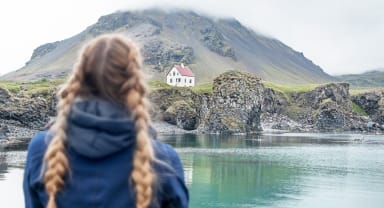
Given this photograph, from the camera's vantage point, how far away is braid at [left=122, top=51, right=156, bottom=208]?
13.1 ft

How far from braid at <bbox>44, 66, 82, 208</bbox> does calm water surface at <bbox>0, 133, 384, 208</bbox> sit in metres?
43.7

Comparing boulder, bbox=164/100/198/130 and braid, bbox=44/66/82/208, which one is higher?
boulder, bbox=164/100/198/130

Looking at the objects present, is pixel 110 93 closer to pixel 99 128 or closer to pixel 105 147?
pixel 99 128

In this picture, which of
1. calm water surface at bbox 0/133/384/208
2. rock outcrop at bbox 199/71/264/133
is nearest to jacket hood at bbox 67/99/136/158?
calm water surface at bbox 0/133/384/208

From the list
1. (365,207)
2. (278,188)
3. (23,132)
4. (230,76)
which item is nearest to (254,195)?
(278,188)

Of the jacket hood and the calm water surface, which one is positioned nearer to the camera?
the jacket hood

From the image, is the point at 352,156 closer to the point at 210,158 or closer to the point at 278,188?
the point at 210,158

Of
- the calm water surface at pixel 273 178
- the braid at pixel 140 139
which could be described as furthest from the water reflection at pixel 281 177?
the braid at pixel 140 139

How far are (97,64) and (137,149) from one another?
689 millimetres

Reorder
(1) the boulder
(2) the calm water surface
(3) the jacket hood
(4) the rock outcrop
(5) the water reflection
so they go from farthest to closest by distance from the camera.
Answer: (1) the boulder, (4) the rock outcrop, (5) the water reflection, (2) the calm water surface, (3) the jacket hood

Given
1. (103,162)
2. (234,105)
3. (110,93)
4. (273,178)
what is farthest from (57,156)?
(234,105)

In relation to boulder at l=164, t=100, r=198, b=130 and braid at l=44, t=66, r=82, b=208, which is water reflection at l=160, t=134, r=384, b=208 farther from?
boulder at l=164, t=100, r=198, b=130

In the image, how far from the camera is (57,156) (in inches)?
159

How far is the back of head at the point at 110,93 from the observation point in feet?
13.3
